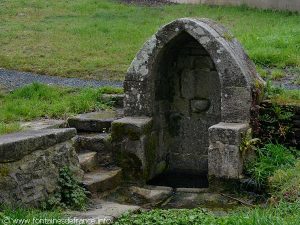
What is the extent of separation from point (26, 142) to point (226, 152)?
2.58 metres

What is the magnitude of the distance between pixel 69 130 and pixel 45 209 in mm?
1058

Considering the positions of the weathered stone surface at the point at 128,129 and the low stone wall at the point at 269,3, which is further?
the low stone wall at the point at 269,3

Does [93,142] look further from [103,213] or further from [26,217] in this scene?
[26,217]

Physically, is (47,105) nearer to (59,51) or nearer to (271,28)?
(59,51)

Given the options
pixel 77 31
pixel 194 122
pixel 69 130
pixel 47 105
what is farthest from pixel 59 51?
pixel 69 130

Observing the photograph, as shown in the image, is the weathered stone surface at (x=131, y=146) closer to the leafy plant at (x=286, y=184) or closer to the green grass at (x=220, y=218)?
the leafy plant at (x=286, y=184)

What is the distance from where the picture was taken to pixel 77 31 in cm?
1623

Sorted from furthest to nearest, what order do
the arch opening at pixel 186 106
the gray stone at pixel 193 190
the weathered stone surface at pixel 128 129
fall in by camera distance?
the arch opening at pixel 186 106, the weathered stone surface at pixel 128 129, the gray stone at pixel 193 190

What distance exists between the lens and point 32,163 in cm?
610

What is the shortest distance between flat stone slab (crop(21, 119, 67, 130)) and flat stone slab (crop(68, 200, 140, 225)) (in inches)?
53.0

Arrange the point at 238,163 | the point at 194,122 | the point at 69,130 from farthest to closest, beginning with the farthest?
1. the point at 194,122
2. the point at 238,163
3. the point at 69,130

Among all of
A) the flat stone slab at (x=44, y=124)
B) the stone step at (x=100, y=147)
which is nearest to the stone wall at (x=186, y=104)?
the stone step at (x=100, y=147)

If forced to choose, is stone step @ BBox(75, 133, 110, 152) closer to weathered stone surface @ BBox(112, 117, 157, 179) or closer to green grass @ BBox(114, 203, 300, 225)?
weathered stone surface @ BBox(112, 117, 157, 179)

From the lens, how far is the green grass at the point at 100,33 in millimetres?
12484
